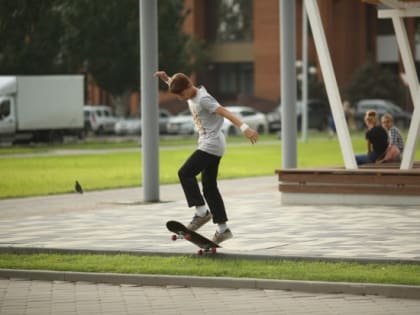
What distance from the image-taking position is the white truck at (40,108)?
54.5 meters

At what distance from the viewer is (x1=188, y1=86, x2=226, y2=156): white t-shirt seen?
42.0ft

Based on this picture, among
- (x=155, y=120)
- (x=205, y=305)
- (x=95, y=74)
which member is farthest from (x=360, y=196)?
(x=95, y=74)

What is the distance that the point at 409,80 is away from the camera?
23016 mm

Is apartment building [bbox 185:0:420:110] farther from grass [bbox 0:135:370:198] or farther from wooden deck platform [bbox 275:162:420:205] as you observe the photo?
wooden deck platform [bbox 275:162:420:205]

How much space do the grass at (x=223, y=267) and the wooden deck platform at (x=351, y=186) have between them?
712 centimetres

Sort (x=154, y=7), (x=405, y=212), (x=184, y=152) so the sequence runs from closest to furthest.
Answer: (x=405, y=212)
(x=154, y=7)
(x=184, y=152)

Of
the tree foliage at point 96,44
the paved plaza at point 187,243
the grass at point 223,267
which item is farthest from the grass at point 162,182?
the tree foliage at point 96,44

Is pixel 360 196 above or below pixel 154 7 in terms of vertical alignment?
below

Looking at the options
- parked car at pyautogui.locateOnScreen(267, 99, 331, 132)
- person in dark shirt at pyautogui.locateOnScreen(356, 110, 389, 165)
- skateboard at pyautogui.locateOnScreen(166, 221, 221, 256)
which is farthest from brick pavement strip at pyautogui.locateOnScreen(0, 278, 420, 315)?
parked car at pyautogui.locateOnScreen(267, 99, 331, 132)

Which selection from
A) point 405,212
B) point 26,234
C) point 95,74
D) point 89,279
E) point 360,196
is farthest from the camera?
point 95,74

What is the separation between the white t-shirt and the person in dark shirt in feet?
31.0

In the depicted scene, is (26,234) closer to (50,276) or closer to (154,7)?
(50,276)

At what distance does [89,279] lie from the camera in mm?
11672

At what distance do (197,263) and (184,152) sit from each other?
104 ft
